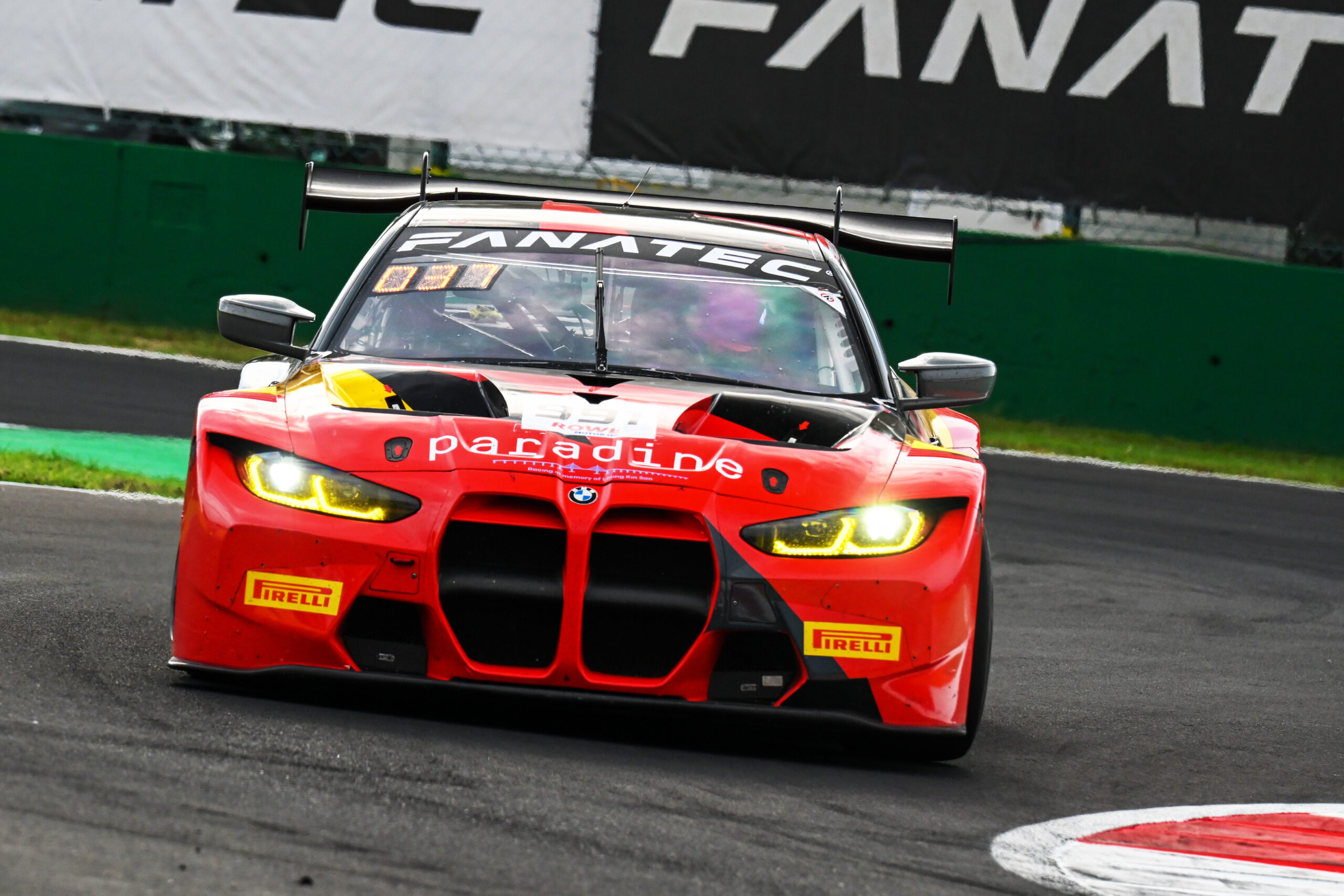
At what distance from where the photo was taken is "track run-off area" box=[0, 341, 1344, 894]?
336cm

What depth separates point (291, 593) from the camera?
446 centimetres

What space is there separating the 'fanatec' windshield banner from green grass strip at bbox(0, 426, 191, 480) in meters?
6.21

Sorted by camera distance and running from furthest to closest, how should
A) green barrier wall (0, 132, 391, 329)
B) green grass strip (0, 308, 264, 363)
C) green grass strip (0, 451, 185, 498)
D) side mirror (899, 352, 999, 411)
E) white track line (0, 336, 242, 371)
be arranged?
1. green barrier wall (0, 132, 391, 329)
2. green grass strip (0, 308, 264, 363)
3. white track line (0, 336, 242, 371)
4. green grass strip (0, 451, 185, 498)
5. side mirror (899, 352, 999, 411)

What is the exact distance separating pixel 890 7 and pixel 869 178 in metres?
1.47

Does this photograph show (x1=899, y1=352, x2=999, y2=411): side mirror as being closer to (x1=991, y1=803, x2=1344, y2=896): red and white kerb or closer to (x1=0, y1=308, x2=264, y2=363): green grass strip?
(x1=991, y1=803, x2=1344, y2=896): red and white kerb

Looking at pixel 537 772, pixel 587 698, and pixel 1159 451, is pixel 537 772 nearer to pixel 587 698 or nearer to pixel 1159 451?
pixel 587 698

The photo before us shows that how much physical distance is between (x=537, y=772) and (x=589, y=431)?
877 mm

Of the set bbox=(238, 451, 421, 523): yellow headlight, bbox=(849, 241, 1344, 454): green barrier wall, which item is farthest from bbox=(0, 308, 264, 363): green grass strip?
bbox=(238, 451, 421, 523): yellow headlight

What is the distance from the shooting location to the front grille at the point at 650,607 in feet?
14.4

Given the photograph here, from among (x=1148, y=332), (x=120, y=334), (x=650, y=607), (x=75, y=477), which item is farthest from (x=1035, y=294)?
(x=650, y=607)

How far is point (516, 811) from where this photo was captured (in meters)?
3.74

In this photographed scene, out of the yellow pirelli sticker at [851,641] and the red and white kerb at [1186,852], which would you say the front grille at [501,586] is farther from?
the red and white kerb at [1186,852]

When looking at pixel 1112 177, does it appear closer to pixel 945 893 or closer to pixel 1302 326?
pixel 1302 326

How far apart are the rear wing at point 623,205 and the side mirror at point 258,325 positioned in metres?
1.16
